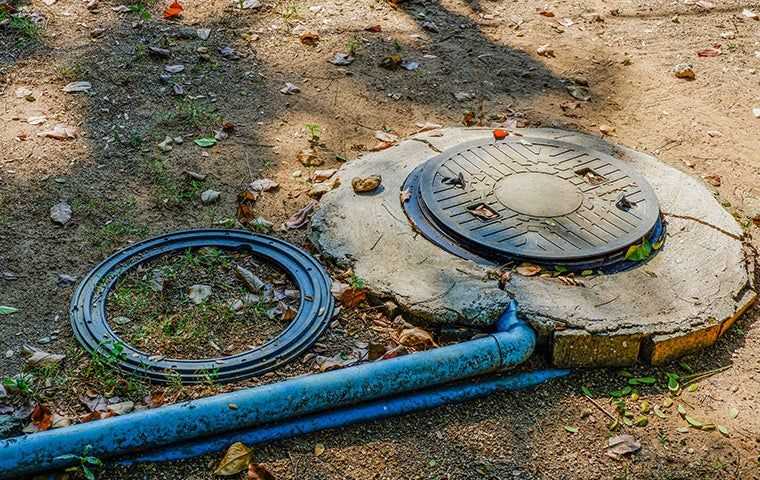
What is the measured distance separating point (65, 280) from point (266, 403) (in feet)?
3.93

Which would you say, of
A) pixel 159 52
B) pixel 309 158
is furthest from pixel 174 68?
pixel 309 158

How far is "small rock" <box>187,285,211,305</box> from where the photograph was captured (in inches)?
122

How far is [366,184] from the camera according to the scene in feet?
11.6

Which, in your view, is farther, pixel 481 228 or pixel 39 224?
pixel 39 224

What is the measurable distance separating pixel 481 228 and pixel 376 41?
7.54 feet

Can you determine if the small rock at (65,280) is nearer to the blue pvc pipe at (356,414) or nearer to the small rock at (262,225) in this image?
the small rock at (262,225)

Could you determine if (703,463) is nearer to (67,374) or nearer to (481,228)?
(481,228)

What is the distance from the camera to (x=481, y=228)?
3223 mm

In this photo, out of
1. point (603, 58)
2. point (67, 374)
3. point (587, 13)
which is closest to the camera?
point (67, 374)

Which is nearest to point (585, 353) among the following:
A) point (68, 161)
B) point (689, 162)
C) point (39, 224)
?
point (689, 162)

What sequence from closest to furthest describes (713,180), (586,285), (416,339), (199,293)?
(416,339) < (586,285) < (199,293) < (713,180)

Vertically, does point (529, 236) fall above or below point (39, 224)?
above

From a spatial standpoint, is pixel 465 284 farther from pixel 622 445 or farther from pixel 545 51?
pixel 545 51

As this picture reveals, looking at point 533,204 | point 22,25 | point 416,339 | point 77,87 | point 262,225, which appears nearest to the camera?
point 416,339
